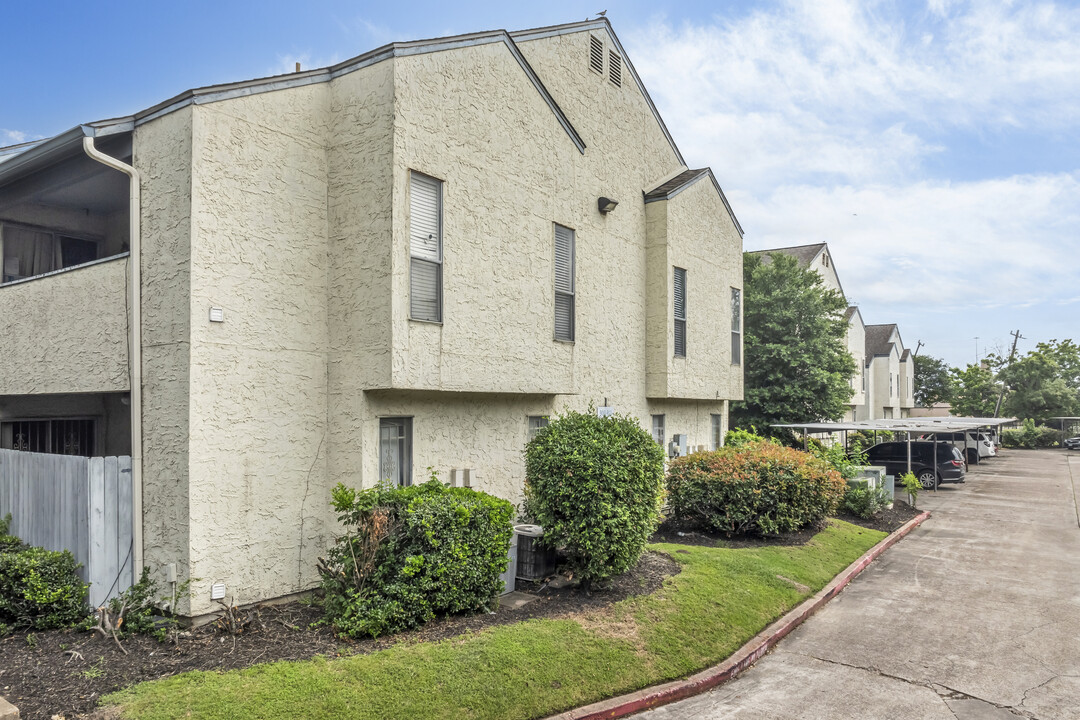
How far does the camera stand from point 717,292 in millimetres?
16828

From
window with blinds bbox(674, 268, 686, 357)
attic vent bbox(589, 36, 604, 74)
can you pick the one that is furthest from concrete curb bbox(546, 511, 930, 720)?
attic vent bbox(589, 36, 604, 74)

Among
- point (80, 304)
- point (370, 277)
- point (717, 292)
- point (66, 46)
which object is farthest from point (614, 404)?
point (66, 46)

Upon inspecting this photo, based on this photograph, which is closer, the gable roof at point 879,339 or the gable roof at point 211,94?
the gable roof at point 211,94

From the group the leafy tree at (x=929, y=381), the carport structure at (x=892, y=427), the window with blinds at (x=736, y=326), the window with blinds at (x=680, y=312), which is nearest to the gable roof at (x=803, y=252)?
Answer: the carport structure at (x=892, y=427)

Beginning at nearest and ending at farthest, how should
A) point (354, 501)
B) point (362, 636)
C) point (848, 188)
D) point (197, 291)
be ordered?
point (362, 636)
point (197, 291)
point (354, 501)
point (848, 188)

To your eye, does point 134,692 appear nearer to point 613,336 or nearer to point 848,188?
point 613,336

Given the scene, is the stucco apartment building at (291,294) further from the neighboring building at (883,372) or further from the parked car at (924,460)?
the neighboring building at (883,372)

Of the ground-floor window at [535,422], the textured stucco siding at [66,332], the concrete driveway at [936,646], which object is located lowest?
the concrete driveway at [936,646]

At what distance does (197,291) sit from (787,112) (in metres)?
15.5

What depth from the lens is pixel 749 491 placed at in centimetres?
1267

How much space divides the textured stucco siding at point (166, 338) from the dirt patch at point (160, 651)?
832 millimetres

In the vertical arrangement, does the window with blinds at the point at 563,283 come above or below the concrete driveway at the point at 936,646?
above

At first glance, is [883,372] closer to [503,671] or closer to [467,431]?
[467,431]

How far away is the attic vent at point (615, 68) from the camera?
14.6 m
